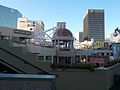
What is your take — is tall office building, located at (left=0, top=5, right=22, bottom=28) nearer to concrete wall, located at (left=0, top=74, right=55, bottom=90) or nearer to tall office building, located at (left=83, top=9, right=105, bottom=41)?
tall office building, located at (left=83, top=9, right=105, bottom=41)

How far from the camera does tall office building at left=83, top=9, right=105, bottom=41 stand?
186625 mm

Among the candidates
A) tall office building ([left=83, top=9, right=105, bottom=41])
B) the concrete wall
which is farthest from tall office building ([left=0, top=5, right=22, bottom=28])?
the concrete wall

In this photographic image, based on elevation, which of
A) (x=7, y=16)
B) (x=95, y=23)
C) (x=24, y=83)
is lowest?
(x=24, y=83)

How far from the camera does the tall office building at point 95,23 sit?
186625mm

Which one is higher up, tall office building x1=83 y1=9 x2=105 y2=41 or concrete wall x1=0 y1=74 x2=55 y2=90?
tall office building x1=83 y1=9 x2=105 y2=41

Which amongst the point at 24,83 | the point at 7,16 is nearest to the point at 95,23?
the point at 7,16

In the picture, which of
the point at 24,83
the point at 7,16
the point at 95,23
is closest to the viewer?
the point at 24,83

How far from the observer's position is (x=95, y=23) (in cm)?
19250

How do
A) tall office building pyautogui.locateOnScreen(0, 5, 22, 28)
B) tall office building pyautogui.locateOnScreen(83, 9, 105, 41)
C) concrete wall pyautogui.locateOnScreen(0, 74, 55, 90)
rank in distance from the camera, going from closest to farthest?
concrete wall pyautogui.locateOnScreen(0, 74, 55, 90) < tall office building pyautogui.locateOnScreen(0, 5, 22, 28) < tall office building pyautogui.locateOnScreen(83, 9, 105, 41)

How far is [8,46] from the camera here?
10242 mm

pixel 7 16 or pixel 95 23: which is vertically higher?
pixel 7 16

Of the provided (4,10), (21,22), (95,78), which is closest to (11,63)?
(95,78)

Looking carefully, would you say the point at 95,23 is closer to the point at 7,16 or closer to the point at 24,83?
the point at 7,16

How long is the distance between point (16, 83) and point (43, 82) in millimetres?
485
